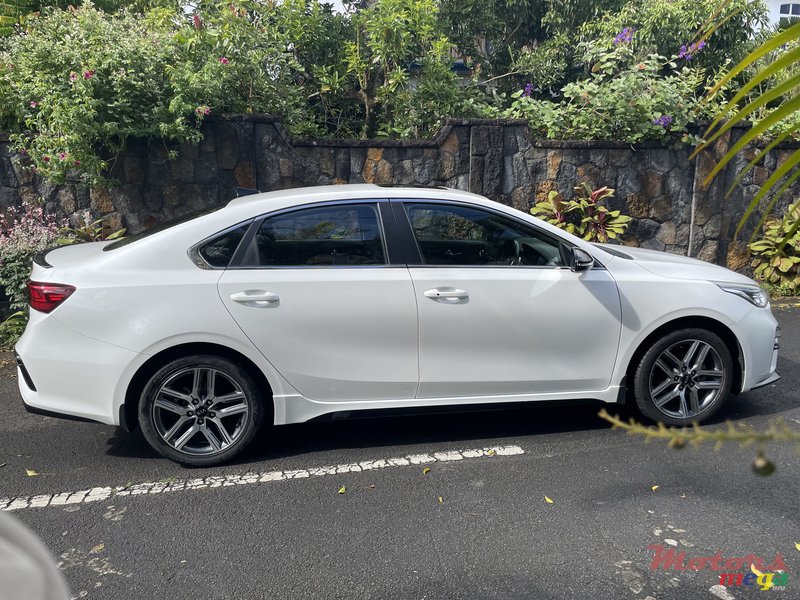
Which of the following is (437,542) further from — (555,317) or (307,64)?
(307,64)

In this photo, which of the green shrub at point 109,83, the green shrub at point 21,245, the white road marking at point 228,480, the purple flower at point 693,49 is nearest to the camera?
the purple flower at point 693,49

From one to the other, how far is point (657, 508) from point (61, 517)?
301cm

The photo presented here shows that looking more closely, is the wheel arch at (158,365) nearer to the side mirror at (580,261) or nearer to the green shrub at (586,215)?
the side mirror at (580,261)

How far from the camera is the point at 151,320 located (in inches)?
163

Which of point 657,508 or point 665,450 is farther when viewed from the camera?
point 665,450

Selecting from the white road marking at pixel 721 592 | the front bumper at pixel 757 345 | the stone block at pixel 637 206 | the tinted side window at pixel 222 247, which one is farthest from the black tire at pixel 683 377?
the stone block at pixel 637 206

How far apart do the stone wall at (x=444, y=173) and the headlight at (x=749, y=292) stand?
11.1 ft

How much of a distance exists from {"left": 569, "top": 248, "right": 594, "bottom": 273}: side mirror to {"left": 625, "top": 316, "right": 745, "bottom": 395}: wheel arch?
616 mm

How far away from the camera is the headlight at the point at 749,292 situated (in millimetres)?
4852

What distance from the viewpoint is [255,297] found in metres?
4.25

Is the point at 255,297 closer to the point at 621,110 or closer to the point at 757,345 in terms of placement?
the point at 757,345

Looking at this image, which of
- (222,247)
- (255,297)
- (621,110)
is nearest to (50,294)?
(222,247)

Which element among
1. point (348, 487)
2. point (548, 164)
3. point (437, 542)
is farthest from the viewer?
point (548, 164)

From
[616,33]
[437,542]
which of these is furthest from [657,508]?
[616,33]
